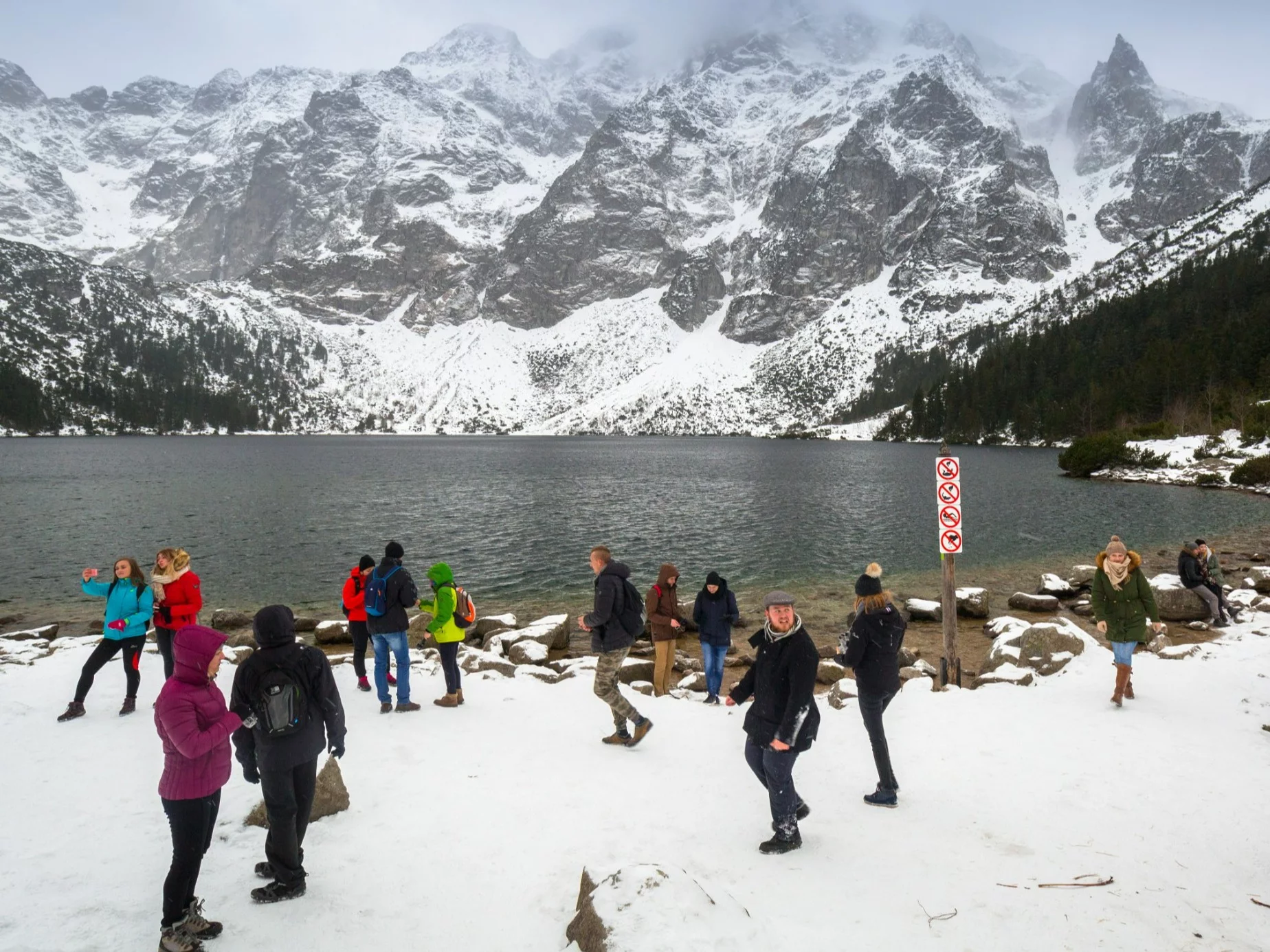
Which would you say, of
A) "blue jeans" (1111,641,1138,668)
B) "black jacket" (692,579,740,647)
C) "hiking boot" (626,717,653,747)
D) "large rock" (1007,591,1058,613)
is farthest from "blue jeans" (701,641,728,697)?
"large rock" (1007,591,1058,613)

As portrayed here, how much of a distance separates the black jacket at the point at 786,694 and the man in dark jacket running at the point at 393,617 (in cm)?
607

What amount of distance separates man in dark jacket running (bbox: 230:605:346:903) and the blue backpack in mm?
4744

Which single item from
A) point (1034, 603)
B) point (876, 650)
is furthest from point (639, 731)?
point (1034, 603)

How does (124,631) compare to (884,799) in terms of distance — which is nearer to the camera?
(884,799)

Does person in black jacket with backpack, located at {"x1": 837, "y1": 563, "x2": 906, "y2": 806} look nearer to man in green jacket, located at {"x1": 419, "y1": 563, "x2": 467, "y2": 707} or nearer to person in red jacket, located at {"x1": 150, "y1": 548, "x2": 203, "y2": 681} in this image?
man in green jacket, located at {"x1": 419, "y1": 563, "x2": 467, "y2": 707}

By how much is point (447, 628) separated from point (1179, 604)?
63.4ft

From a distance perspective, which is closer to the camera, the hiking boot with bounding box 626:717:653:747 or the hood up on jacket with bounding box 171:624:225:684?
the hood up on jacket with bounding box 171:624:225:684

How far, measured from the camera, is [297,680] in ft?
17.8

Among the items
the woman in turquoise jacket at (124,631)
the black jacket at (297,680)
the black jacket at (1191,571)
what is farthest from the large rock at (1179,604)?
the woman in turquoise jacket at (124,631)

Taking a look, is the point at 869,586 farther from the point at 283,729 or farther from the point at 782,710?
the point at 283,729

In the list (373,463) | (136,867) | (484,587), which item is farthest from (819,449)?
(136,867)

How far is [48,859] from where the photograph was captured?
20.0 feet

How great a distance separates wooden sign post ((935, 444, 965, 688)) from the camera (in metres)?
12.0

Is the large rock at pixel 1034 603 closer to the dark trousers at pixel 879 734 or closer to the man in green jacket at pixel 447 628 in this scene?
the dark trousers at pixel 879 734
